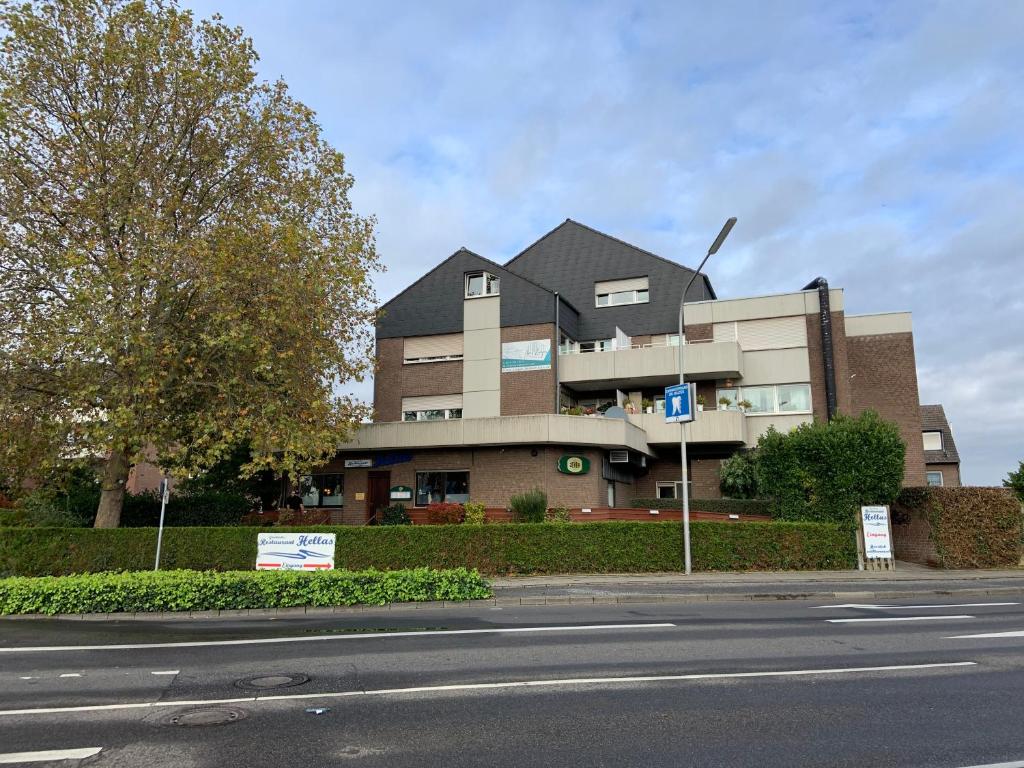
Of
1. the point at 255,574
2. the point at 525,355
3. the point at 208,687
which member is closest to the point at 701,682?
the point at 208,687

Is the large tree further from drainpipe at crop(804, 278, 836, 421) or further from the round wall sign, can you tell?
drainpipe at crop(804, 278, 836, 421)

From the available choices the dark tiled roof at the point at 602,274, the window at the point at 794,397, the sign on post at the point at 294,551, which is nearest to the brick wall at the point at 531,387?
the dark tiled roof at the point at 602,274

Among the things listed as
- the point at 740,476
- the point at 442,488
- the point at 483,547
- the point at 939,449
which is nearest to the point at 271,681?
the point at 483,547

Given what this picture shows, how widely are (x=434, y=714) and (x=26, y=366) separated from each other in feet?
50.4

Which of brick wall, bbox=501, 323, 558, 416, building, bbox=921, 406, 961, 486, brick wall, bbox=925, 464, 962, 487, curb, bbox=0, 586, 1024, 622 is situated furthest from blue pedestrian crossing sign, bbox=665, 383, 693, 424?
brick wall, bbox=925, 464, 962, 487

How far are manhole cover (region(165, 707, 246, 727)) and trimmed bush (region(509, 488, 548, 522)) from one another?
1792cm

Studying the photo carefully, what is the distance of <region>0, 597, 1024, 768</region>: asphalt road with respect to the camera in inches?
196

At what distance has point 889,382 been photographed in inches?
1278

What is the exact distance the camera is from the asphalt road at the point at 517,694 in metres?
4.98

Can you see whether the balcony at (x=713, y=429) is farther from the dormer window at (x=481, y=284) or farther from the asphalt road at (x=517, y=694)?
the asphalt road at (x=517, y=694)

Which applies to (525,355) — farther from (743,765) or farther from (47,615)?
(743,765)

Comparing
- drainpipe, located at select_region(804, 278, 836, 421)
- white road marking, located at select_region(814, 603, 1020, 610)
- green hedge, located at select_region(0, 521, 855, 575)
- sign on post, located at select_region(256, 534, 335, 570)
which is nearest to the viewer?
white road marking, located at select_region(814, 603, 1020, 610)

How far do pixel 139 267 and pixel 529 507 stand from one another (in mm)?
13995

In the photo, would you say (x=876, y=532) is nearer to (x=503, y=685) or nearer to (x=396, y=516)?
(x=396, y=516)
